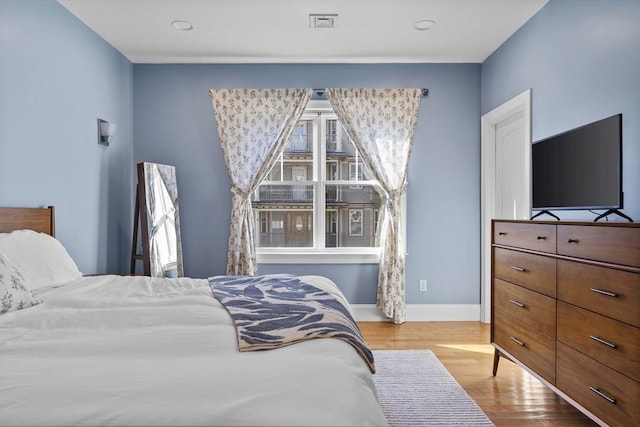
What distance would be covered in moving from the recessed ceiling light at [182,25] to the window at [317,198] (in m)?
1.40

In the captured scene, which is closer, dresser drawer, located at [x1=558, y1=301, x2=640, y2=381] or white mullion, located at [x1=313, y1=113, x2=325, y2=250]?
dresser drawer, located at [x1=558, y1=301, x2=640, y2=381]

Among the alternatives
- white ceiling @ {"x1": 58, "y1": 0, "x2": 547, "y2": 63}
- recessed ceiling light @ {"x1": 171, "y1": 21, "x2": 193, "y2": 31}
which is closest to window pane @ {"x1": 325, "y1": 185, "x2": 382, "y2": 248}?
white ceiling @ {"x1": 58, "y1": 0, "x2": 547, "y2": 63}

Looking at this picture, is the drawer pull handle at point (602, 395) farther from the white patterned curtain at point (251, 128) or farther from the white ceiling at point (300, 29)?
the white patterned curtain at point (251, 128)

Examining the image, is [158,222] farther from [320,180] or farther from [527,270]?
[527,270]

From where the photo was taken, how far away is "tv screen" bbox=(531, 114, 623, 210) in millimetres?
2031

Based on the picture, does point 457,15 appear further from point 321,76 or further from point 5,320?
point 5,320

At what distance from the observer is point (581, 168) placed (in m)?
2.28

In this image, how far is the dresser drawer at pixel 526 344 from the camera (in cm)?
222

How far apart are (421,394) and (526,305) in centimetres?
83

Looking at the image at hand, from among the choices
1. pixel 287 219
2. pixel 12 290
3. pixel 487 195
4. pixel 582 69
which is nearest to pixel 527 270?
pixel 582 69

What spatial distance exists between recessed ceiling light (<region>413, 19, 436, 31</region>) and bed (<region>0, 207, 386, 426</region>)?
2.72 metres

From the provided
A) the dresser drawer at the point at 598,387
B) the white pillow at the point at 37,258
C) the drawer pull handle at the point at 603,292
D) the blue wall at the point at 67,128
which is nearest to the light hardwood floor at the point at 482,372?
the dresser drawer at the point at 598,387

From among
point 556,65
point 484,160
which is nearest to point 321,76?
point 484,160

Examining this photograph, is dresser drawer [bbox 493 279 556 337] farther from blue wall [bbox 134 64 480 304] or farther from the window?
the window
